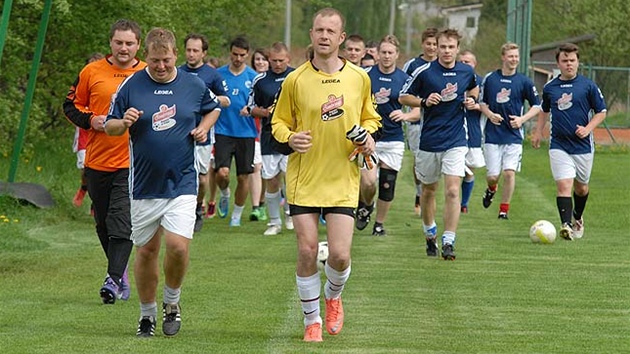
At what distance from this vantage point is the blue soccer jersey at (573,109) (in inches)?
659

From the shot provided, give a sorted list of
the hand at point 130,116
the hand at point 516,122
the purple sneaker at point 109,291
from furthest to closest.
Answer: the hand at point 516,122
the purple sneaker at point 109,291
the hand at point 130,116

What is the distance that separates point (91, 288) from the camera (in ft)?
40.0

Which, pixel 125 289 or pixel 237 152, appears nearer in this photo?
pixel 125 289

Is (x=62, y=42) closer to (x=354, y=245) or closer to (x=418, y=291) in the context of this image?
(x=354, y=245)

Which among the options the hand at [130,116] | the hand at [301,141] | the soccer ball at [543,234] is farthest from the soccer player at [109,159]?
the soccer ball at [543,234]

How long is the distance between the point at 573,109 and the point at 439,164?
116 inches

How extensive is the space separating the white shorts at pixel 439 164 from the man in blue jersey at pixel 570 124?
2675mm

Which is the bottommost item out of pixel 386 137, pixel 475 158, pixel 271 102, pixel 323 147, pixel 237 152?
pixel 475 158

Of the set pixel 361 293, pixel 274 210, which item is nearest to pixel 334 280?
pixel 361 293

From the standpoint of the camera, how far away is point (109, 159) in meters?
11.3

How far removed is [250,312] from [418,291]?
187 cm

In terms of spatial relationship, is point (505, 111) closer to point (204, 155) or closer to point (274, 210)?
point (274, 210)

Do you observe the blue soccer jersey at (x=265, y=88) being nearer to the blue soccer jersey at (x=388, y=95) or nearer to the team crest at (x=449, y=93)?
the blue soccer jersey at (x=388, y=95)

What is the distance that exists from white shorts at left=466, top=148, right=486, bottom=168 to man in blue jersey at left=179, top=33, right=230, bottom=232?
147 inches
